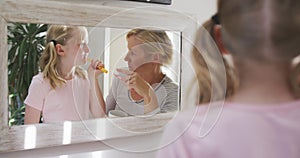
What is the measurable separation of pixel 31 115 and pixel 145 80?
0.98ft

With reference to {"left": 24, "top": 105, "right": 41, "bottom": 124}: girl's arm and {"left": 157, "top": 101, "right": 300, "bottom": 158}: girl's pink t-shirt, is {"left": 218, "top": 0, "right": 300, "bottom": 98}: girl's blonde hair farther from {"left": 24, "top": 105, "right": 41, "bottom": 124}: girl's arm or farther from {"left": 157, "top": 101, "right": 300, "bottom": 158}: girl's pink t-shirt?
{"left": 24, "top": 105, "right": 41, "bottom": 124}: girl's arm

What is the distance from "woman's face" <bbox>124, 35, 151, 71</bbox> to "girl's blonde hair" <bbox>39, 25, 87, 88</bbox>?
16 cm

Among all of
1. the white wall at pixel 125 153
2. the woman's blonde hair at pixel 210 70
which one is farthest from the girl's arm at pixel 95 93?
the woman's blonde hair at pixel 210 70

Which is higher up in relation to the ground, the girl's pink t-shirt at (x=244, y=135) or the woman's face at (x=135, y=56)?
the woman's face at (x=135, y=56)

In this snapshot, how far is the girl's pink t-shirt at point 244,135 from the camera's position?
406 millimetres

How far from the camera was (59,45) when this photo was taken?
1.06 m

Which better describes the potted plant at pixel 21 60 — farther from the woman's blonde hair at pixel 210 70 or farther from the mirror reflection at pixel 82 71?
the woman's blonde hair at pixel 210 70

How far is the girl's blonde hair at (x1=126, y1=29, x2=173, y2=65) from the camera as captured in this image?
39.1 inches

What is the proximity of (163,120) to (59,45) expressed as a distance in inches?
16.9

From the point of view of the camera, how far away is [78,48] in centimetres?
110

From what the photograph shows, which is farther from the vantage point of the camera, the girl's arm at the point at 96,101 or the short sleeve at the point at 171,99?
the short sleeve at the point at 171,99

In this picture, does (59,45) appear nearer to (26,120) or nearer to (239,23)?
(26,120)

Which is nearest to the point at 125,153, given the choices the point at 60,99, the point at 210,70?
the point at 60,99

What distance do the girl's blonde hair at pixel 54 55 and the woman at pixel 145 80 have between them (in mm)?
125
